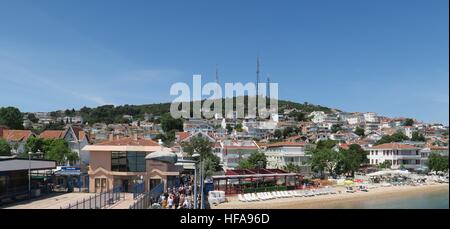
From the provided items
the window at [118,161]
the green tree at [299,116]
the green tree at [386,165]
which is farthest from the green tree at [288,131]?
the window at [118,161]

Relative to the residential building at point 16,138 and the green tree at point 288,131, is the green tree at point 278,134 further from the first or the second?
the residential building at point 16,138

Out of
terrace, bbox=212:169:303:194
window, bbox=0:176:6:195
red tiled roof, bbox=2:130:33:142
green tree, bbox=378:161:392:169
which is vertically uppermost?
red tiled roof, bbox=2:130:33:142

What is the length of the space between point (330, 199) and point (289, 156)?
55.1 ft

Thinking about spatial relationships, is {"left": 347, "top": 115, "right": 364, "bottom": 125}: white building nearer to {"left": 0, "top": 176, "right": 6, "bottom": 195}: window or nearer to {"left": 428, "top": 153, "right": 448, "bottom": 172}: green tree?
{"left": 428, "top": 153, "right": 448, "bottom": 172}: green tree

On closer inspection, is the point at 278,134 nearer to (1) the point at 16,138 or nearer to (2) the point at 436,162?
(2) the point at 436,162

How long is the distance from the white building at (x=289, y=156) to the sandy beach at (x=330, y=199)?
10298 mm

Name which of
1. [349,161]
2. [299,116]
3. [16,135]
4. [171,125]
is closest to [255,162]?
[349,161]

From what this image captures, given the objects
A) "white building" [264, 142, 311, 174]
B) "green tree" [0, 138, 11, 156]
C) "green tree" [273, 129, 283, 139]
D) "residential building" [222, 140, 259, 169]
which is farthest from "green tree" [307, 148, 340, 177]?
"green tree" [273, 129, 283, 139]

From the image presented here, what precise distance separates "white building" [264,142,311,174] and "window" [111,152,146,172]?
22.3 m

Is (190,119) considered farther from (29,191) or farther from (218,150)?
(29,191)

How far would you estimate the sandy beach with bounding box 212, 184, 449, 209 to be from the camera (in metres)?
21.8

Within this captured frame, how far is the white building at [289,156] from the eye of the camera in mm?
41938
